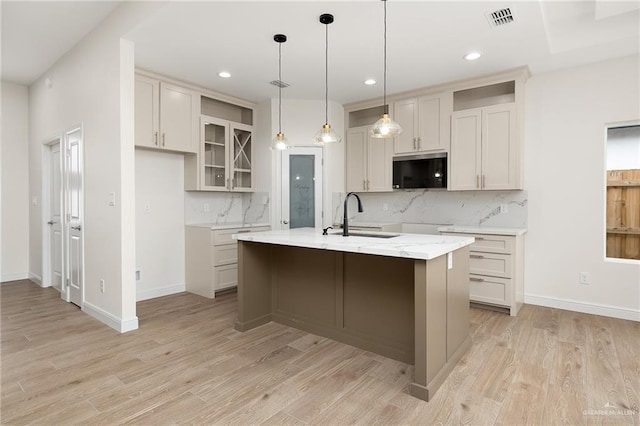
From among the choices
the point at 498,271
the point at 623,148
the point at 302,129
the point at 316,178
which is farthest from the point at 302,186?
the point at 623,148

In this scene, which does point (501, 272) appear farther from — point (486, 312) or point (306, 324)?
point (306, 324)

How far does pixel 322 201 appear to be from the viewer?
16.5ft

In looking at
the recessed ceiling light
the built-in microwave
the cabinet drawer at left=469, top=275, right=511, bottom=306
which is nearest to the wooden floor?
the cabinet drawer at left=469, top=275, right=511, bottom=306

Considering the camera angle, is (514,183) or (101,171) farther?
(514,183)

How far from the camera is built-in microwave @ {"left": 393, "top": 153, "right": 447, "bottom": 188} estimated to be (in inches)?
173

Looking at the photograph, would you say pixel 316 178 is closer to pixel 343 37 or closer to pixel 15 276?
pixel 343 37

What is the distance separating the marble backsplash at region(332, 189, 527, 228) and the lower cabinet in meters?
1.59

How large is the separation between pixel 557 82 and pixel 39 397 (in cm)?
531

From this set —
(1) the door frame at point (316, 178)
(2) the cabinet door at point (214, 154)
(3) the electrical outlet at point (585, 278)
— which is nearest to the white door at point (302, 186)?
(1) the door frame at point (316, 178)

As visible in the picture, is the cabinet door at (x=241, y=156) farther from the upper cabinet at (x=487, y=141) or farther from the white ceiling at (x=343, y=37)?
the upper cabinet at (x=487, y=141)

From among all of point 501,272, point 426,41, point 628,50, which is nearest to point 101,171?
point 426,41

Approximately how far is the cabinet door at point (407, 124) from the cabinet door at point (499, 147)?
850 mm

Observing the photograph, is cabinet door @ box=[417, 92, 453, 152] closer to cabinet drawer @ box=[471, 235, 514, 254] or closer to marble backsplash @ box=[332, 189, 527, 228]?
marble backsplash @ box=[332, 189, 527, 228]

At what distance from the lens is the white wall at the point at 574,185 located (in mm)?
3564
